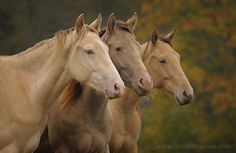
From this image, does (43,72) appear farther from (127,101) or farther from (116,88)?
(127,101)

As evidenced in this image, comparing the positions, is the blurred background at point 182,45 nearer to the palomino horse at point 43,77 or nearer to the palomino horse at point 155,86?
the palomino horse at point 155,86

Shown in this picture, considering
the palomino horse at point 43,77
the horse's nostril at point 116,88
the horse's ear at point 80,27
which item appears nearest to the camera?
the horse's nostril at point 116,88

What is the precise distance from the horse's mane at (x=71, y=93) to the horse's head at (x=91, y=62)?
1109mm

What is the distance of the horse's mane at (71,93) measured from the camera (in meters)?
8.57

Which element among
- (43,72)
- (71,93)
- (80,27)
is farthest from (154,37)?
(43,72)

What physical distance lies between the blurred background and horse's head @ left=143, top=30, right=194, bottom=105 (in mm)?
5523

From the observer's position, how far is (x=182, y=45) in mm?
15906

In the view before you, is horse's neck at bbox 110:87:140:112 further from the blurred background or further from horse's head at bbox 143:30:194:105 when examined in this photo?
the blurred background

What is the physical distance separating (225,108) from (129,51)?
7.96 meters

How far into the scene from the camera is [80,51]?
7.41 metres

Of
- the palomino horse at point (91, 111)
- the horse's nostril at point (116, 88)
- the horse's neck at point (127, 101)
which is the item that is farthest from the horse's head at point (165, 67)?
the horse's nostril at point (116, 88)

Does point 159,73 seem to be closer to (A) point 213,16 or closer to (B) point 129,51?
(B) point 129,51

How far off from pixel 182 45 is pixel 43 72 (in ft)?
28.2

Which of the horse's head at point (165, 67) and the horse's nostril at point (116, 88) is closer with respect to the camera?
the horse's nostril at point (116, 88)
